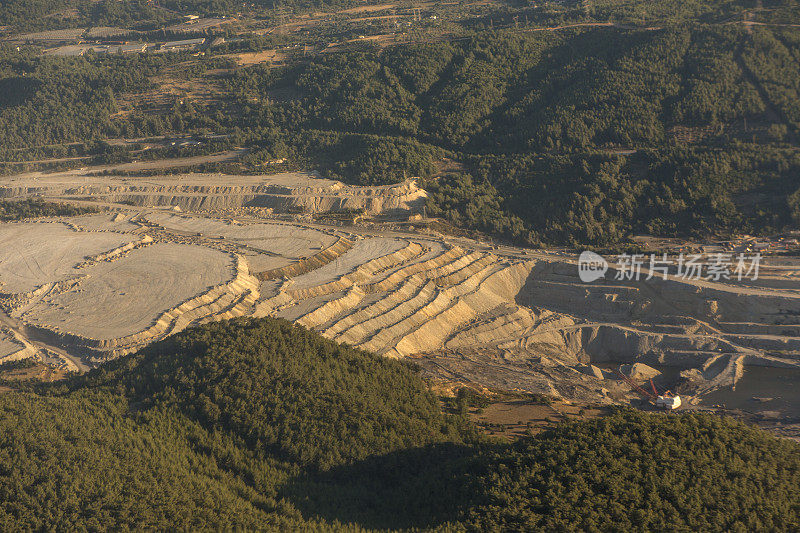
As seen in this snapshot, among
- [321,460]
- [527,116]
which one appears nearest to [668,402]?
[321,460]

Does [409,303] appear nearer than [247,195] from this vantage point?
Yes

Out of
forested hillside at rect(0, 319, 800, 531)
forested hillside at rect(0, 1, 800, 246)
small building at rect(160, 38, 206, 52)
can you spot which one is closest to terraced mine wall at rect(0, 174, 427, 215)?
forested hillside at rect(0, 1, 800, 246)

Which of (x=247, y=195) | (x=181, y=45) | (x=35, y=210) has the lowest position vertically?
(x=35, y=210)

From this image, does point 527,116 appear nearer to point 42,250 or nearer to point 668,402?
point 668,402

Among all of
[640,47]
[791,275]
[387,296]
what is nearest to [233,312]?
[387,296]

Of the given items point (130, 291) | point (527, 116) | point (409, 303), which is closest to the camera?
point (130, 291)

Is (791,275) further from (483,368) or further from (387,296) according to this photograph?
(387,296)
